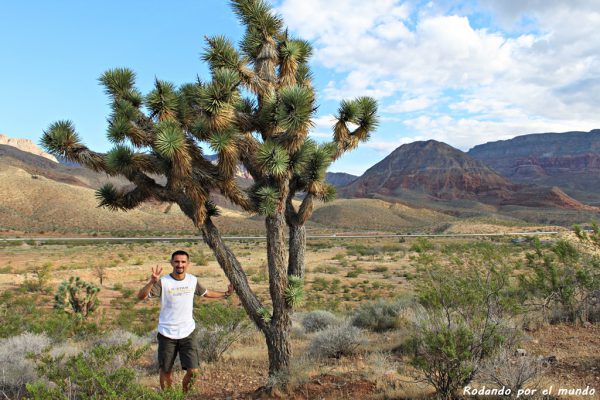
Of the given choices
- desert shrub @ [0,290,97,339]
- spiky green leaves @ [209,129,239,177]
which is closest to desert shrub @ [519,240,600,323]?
spiky green leaves @ [209,129,239,177]

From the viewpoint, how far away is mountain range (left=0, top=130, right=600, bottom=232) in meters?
64.6

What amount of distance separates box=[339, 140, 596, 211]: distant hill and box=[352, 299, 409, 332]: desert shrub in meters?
111

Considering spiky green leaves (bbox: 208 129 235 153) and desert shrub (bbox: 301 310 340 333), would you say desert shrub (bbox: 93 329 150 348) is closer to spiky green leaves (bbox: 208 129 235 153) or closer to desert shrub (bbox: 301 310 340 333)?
desert shrub (bbox: 301 310 340 333)

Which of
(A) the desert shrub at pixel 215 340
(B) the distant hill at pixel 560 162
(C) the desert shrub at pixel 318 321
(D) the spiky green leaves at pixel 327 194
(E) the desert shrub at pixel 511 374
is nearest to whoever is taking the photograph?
(E) the desert shrub at pixel 511 374

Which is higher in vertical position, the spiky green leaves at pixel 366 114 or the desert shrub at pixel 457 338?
the spiky green leaves at pixel 366 114

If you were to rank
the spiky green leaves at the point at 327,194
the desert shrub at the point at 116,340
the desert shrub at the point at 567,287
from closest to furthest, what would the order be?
the spiky green leaves at the point at 327,194 < the desert shrub at the point at 116,340 < the desert shrub at the point at 567,287

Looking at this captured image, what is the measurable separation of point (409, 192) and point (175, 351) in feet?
442

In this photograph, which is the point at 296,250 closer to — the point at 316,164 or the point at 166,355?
the point at 316,164

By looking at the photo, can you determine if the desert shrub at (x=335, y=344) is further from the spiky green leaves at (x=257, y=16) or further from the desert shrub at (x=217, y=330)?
the spiky green leaves at (x=257, y=16)

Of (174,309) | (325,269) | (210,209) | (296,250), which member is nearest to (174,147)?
(210,209)

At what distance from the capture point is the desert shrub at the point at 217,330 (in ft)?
25.9

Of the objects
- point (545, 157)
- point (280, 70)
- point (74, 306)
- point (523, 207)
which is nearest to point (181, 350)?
point (280, 70)

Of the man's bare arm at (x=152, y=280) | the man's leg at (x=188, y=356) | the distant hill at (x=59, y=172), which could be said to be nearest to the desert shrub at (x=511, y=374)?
the man's leg at (x=188, y=356)

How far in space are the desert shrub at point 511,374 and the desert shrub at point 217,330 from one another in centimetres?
470
